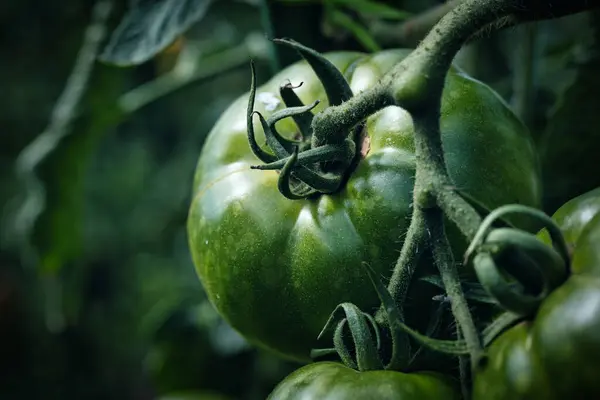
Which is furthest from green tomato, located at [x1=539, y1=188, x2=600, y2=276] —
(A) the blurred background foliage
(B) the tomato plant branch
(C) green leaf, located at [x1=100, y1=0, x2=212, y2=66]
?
(C) green leaf, located at [x1=100, y1=0, x2=212, y2=66]

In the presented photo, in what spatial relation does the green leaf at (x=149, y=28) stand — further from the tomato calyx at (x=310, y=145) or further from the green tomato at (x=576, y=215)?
the green tomato at (x=576, y=215)

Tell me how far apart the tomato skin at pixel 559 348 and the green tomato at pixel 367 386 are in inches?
1.4

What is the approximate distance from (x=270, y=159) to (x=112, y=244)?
1777mm

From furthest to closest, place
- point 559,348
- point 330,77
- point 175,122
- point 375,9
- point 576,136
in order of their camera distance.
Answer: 1. point 175,122
2. point 375,9
3. point 576,136
4. point 330,77
5. point 559,348

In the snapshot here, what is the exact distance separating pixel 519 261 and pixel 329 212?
0.52 feet

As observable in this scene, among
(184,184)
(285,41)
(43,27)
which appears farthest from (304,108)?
(43,27)

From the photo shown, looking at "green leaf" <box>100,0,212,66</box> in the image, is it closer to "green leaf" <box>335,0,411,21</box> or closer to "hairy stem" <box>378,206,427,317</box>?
"green leaf" <box>335,0,411,21</box>

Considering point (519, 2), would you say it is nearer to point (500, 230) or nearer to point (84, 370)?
point (500, 230)

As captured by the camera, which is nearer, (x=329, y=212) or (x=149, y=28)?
(x=329, y=212)

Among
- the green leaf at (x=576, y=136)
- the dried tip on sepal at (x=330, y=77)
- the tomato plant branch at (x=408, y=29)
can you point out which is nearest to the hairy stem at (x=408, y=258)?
the dried tip on sepal at (x=330, y=77)

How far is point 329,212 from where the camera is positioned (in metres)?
0.52

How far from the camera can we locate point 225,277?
1.82 feet

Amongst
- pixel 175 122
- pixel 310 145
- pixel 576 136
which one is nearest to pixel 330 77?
pixel 310 145

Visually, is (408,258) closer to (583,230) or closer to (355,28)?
(583,230)
